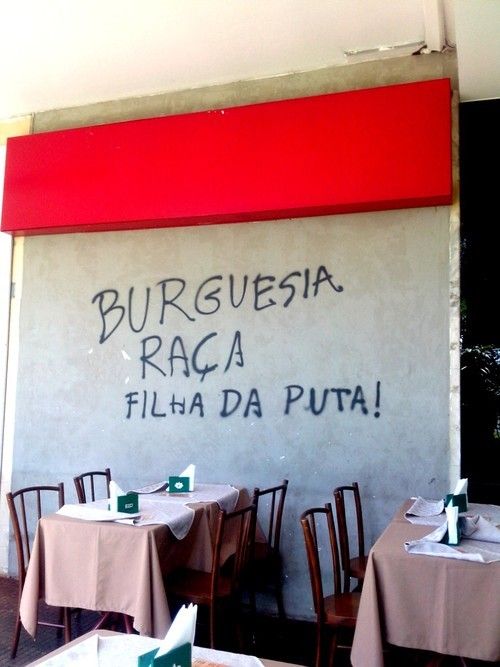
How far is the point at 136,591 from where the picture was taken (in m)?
2.92

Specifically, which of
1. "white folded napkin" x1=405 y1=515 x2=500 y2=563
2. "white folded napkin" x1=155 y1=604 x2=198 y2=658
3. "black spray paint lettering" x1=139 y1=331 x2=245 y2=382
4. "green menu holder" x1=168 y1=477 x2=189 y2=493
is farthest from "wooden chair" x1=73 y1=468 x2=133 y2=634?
"white folded napkin" x1=155 y1=604 x2=198 y2=658

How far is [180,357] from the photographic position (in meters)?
4.49

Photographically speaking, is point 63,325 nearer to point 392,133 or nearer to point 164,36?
point 164,36

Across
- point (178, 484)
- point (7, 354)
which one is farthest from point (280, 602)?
point (7, 354)

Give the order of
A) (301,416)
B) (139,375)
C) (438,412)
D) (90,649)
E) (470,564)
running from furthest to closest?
(139,375), (301,416), (438,412), (470,564), (90,649)

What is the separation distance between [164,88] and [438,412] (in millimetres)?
3022

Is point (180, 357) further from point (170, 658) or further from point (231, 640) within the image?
point (170, 658)

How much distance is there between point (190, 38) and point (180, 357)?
6.86 ft

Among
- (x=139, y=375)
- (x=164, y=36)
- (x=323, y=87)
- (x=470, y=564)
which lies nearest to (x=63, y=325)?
(x=139, y=375)

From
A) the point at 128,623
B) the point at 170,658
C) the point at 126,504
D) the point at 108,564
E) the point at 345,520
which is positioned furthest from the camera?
the point at 345,520

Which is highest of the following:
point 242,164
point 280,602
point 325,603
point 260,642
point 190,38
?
point 190,38

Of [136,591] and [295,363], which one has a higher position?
[295,363]

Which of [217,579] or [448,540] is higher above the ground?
[448,540]

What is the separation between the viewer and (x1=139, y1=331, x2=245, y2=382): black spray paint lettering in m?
4.36
